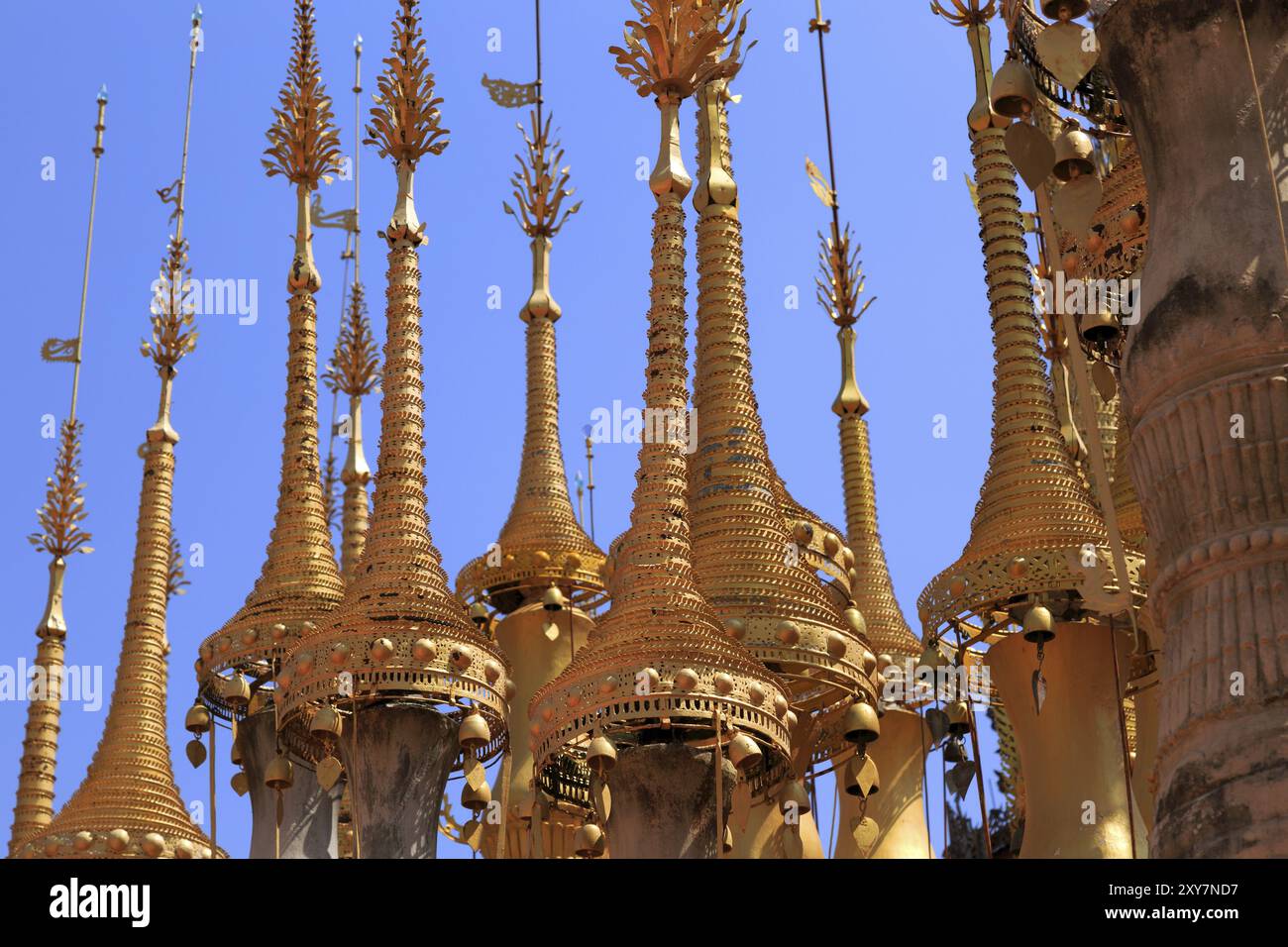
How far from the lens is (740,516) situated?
Result: 24.6 m

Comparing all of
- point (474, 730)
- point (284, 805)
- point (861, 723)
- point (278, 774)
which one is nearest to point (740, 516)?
point (861, 723)

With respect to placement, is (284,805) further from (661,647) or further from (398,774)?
(661,647)

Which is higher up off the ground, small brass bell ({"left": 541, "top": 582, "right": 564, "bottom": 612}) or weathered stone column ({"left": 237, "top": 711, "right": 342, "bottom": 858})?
small brass bell ({"left": 541, "top": 582, "right": 564, "bottom": 612})

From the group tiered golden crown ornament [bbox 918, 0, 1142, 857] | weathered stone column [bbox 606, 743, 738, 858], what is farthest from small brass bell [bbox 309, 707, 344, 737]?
tiered golden crown ornament [bbox 918, 0, 1142, 857]

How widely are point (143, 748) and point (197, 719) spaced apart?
117 inches

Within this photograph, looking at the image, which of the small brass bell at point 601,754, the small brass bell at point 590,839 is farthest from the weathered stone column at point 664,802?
the small brass bell at point 601,754

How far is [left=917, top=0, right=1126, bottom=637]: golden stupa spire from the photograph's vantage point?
23.6m

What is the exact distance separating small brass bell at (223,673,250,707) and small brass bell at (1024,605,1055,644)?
29.2 feet

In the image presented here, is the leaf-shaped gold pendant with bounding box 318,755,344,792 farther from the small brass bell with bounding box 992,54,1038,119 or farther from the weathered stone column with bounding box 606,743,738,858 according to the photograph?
the small brass bell with bounding box 992,54,1038,119

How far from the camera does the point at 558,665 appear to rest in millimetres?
27844

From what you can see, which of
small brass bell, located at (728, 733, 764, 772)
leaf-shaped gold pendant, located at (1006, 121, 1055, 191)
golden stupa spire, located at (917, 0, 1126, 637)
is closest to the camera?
leaf-shaped gold pendant, located at (1006, 121, 1055, 191)

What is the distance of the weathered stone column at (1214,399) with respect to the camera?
12.9 m

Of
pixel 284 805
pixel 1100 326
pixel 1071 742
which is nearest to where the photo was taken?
pixel 1100 326
